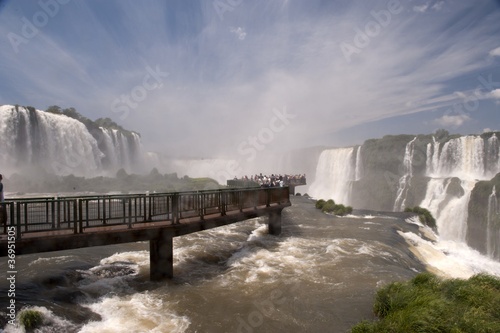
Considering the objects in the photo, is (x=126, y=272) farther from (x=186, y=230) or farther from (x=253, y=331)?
(x=253, y=331)

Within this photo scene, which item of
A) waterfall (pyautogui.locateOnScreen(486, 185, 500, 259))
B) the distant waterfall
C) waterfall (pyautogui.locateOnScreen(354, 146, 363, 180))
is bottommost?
waterfall (pyautogui.locateOnScreen(486, 185, 500, 259))

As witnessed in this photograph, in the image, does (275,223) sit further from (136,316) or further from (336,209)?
(336,209)

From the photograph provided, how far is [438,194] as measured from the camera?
3997cm

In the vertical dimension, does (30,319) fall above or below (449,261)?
above

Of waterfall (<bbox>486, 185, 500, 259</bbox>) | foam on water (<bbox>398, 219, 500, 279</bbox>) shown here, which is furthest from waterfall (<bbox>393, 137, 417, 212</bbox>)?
foam on water (<bbox>398, 219, 500, 279</bbox>)

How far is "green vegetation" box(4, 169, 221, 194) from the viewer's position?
3762cm

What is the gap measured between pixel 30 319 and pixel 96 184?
41.9m

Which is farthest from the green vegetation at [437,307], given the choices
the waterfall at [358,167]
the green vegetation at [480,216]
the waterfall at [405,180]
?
the waterfall at [358,167]

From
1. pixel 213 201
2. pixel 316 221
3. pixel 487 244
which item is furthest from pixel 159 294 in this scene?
pixel 487 244

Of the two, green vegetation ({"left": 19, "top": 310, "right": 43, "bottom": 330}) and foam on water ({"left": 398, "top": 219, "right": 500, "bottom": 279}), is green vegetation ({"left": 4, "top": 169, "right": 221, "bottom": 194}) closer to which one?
foam on water ({"left": 398, "top": 219, "right": 500, "bottom": 279})

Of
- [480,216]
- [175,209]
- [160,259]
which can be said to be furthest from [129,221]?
[480,216]

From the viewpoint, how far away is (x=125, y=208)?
10766 mm

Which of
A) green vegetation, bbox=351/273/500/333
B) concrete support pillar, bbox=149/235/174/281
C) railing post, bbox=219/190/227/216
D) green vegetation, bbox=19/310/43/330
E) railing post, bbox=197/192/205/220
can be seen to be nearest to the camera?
green vegetation, bbox=351/273/500/333

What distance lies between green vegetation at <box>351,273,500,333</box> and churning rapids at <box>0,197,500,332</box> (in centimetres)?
78
